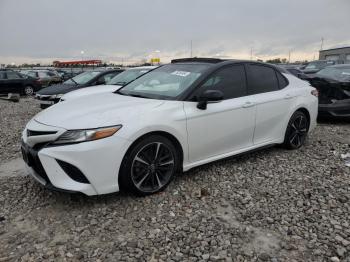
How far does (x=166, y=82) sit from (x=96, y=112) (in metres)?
1.22

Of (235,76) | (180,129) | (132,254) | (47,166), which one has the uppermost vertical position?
(235,76)

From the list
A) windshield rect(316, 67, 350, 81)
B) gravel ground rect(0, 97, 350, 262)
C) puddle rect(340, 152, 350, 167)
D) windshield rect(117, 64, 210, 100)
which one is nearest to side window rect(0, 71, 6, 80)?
gravel ground rect(0, 97, 350, 262)

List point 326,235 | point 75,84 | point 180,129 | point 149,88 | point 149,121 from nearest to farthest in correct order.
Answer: point 326,235, point 149,121, point 180,129, point 149,88, point 75,84

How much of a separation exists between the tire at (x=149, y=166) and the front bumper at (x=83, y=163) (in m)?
0.12

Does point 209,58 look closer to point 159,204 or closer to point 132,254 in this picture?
point 159,204

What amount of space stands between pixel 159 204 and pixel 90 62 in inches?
1533

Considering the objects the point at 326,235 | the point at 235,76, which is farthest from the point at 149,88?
the point at 326,235

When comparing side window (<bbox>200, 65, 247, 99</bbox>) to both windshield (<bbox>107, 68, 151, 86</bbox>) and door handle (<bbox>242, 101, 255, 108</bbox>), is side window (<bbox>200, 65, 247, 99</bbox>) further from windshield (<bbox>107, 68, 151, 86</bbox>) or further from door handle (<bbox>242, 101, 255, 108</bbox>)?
windshield (<bbox>107, 68, 151, 86</bbox>)

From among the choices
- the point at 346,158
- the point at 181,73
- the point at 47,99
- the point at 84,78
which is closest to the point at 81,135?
the point at 181,73

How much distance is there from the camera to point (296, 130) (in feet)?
17.9

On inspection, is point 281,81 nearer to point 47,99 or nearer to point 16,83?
point 47,99

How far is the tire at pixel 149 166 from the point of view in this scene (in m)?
3.46

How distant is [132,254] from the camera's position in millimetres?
2752

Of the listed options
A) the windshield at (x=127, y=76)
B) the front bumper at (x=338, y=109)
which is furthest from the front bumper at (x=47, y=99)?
the front bumper at (x=338, y=109)
